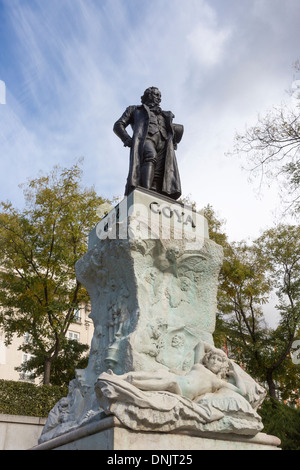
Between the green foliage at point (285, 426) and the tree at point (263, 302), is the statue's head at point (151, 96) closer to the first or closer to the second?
the green foliage at point (285, 426)

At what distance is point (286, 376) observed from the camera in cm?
1739

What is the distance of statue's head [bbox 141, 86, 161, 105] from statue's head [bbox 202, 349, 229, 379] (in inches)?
150

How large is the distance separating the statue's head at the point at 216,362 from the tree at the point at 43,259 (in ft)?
33.7

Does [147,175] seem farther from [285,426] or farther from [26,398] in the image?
[26,398]

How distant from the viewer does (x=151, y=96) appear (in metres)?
7.02

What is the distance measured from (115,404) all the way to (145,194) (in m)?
2.66

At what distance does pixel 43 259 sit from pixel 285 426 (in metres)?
8.89

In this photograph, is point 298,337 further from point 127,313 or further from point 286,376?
point 127,313

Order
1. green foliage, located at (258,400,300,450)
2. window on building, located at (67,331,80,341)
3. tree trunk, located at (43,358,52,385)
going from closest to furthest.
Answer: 1. green foliage, located at (258,400,300,450)
2. tree trunk, located at (43,358,52,385)
3. window on building, located at (67,331,80,341)

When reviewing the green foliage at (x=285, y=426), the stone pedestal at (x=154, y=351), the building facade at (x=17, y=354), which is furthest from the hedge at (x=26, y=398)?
the building facade at (x=17, y=354)

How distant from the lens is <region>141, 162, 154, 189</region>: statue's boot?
246 inches

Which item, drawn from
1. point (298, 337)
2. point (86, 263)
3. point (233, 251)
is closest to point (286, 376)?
point (298, 337)

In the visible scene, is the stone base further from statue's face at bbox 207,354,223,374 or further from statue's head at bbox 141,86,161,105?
statue's head at bbox 141,86,161,105

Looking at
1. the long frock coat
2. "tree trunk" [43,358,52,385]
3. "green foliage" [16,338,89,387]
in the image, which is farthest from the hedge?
the long frock coat
